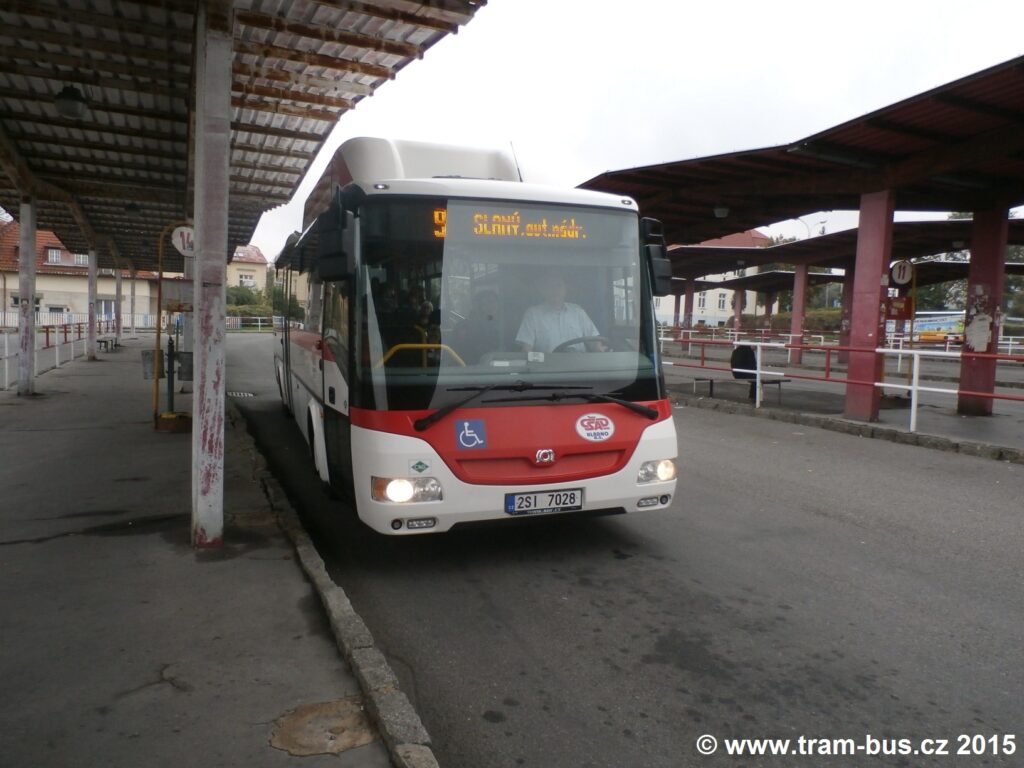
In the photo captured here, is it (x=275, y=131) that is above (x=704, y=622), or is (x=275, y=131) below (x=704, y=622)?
above

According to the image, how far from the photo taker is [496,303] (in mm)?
5375

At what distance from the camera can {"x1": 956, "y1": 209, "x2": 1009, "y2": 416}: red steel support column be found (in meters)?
14.2

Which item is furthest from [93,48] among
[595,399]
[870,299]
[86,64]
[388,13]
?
[870,299]

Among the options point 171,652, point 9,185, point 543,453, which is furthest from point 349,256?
point 9,185

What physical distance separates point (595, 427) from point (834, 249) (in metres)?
25.3

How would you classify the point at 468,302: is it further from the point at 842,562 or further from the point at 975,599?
the point at 975,599

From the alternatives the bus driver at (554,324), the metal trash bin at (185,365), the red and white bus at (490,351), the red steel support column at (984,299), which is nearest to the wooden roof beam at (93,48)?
the metal trash bin at (185,365)

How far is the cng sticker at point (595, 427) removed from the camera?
5332 mm

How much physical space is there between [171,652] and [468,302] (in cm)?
268

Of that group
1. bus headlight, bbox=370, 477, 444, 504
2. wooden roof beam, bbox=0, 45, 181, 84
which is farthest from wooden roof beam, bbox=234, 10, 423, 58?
bus headlight, bbox=370, 477, 444, 504

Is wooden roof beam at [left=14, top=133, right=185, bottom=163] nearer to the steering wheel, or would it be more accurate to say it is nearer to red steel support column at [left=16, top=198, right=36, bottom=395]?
red steel support column at [left=16, top=198, right=36, bottom=395]

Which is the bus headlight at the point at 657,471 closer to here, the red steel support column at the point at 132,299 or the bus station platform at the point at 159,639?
the bus station platform at the point at 159,639

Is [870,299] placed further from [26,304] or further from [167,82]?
[26,304]

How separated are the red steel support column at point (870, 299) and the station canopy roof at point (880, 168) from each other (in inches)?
15.3
